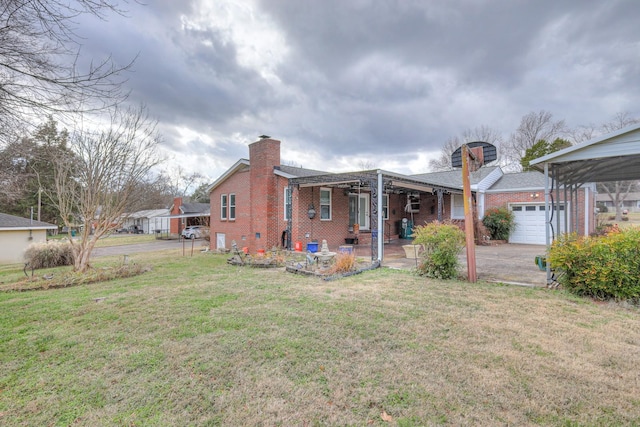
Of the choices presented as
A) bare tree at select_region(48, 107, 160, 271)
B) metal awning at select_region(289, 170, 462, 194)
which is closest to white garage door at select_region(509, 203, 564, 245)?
metal awning at select_region(289, 170, 462, 194)

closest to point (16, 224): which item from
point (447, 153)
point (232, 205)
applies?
point (232, 205)

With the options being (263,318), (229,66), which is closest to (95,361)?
(263,318)

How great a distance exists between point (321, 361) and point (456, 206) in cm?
1576

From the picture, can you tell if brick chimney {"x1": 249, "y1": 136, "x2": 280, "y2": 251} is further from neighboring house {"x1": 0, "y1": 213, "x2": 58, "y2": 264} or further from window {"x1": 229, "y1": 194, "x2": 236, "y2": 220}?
neighboring house {"x1": 0, "y1": 213, "x2": 58, "y2": 264}

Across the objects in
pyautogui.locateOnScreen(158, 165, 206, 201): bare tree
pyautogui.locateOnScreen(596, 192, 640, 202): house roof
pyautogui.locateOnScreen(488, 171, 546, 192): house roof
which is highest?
pyautogui.locateOnScreen(158, 165, 206, 201): bare tree

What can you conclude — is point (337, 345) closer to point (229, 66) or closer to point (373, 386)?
point (373, 386)

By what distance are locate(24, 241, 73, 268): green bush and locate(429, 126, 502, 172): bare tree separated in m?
30.1

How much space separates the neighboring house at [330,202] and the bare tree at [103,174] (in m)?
4.65

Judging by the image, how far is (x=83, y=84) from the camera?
3.17 m

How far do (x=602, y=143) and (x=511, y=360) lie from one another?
530 cm

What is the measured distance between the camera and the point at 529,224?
603 inches

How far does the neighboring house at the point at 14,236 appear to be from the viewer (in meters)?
17.4

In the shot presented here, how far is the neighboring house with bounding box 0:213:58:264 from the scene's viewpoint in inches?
686

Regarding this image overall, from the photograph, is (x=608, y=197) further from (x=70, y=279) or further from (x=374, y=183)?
(x=70, y=279)
